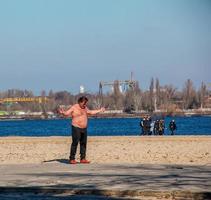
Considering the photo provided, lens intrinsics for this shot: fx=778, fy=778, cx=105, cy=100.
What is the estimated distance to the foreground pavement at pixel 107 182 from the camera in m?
11.5

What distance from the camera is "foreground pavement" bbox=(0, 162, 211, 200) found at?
11453 mm

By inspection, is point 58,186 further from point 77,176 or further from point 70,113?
point 70,113

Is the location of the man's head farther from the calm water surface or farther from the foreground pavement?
the calm water surface

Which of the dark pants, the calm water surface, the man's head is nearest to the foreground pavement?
the dark pants

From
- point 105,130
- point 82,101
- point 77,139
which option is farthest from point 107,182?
point 105,130

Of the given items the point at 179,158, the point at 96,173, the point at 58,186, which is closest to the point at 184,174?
the point at 96,173

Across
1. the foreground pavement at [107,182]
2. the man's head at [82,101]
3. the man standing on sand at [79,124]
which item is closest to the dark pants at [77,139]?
the man standing on sand at [79,124]

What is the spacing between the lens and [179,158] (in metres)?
20.5

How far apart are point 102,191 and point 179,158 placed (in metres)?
9.11

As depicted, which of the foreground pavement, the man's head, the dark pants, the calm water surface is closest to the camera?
the foreground pavement

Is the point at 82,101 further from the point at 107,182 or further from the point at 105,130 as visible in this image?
the point at 105,130

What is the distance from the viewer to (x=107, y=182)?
12.8 m

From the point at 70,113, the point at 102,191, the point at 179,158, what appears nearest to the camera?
the point at 102,191

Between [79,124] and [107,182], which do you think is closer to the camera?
[107,182]
